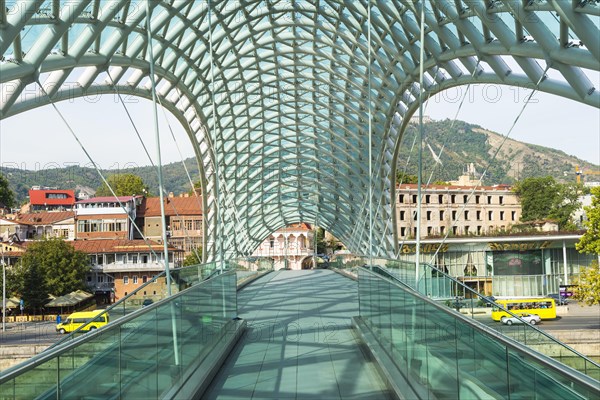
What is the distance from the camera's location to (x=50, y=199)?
134 m

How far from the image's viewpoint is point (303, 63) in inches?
1941

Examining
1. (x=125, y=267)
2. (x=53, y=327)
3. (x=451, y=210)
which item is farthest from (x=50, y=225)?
(x=451, y=210)

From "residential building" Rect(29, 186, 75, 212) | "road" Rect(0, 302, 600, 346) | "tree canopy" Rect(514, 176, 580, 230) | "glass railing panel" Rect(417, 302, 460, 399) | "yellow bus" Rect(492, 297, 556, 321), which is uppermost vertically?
"residential building" Rect(29, 186, 75, 212)

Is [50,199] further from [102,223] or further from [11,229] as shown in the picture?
[102,223]

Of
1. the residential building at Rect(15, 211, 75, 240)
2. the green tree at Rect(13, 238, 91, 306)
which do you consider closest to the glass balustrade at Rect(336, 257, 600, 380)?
the green tree at Rect(13, 238, 91, 306)

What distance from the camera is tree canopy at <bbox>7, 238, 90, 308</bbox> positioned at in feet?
236

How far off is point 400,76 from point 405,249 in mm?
41625

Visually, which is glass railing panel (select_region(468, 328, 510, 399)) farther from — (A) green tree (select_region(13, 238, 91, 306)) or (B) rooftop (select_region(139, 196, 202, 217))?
(B) rooftop (select_region(139, 196, 202, 217))

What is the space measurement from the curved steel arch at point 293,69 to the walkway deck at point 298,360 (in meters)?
4.45

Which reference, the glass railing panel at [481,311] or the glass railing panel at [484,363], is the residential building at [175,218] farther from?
the glass railing panel at [484,363]

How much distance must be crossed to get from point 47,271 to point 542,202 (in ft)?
259

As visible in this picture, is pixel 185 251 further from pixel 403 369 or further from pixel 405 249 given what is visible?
pixel 403 369

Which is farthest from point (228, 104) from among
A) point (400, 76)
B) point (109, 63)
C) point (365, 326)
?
point (365, 326)

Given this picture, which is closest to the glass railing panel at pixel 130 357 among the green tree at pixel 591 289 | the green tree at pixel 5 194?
the green tree at pixel 591 289
